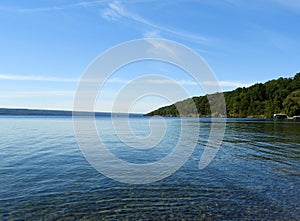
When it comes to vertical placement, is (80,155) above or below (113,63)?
below

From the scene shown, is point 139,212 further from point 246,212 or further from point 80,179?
point 80,179

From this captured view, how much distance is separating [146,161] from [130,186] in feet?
29.9

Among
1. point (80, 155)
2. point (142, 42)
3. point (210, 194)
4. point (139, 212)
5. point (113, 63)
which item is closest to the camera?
point (139, 212)

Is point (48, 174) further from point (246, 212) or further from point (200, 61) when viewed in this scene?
point (200, 61)

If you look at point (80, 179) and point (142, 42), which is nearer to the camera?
point (80, 179)

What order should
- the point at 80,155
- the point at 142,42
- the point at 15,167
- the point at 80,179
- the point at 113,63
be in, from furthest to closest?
the point at 80,155 < the point at 142,42 < the point at 15,167 < the point at 113,63 < the point at 80,179

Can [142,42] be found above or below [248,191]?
above

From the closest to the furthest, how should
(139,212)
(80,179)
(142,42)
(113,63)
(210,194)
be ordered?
1. (139,212)
2. (210,194)
3. (80,179)
4. (113,63)
5. (142,42)

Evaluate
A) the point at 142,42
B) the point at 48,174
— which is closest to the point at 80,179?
the point at 48,174

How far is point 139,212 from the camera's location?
42.7 feet

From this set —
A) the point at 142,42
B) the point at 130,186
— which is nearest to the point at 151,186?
the point at 130,186

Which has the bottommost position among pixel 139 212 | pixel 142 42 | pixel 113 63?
pixel 139 212

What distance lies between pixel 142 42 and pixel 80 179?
44.4 ft

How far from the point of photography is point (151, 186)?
17453mm
